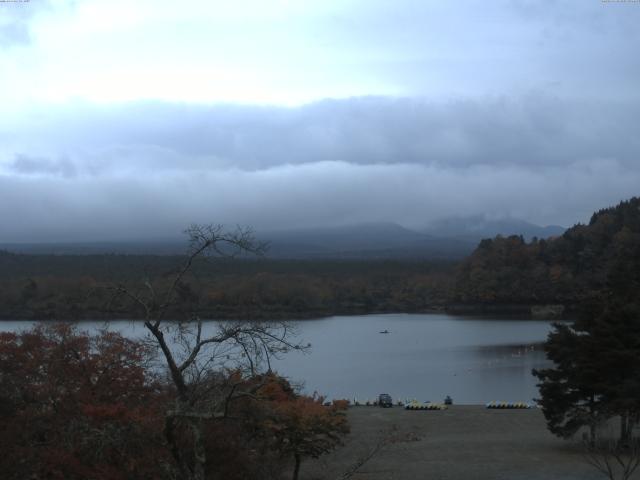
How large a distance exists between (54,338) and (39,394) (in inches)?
86.5

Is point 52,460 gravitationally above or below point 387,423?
above

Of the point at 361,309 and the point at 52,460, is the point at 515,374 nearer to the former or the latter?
the point at 52,460

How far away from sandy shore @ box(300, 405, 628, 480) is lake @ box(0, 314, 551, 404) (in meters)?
4.23

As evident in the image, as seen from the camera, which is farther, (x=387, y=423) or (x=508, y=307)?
(x=508, y=307)

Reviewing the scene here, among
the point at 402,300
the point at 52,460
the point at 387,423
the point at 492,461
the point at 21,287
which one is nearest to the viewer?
the point at 52,460

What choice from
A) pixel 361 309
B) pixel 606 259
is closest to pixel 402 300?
pixel 361 309

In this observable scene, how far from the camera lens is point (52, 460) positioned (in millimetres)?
9812

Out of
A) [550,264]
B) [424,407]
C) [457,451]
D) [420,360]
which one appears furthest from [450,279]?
[457,451]

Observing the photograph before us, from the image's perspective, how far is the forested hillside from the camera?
312 ft

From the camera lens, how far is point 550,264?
334 ft

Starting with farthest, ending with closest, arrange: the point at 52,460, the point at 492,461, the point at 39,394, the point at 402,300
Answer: the point at 402,300
the point at 492,461
the point at 39,394
the point at 52,460

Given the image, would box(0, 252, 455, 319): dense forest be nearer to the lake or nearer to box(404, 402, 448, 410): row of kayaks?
the lake

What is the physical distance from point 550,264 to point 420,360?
55901 mm

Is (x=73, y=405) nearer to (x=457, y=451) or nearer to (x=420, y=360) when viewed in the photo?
(x=457, y=451)
